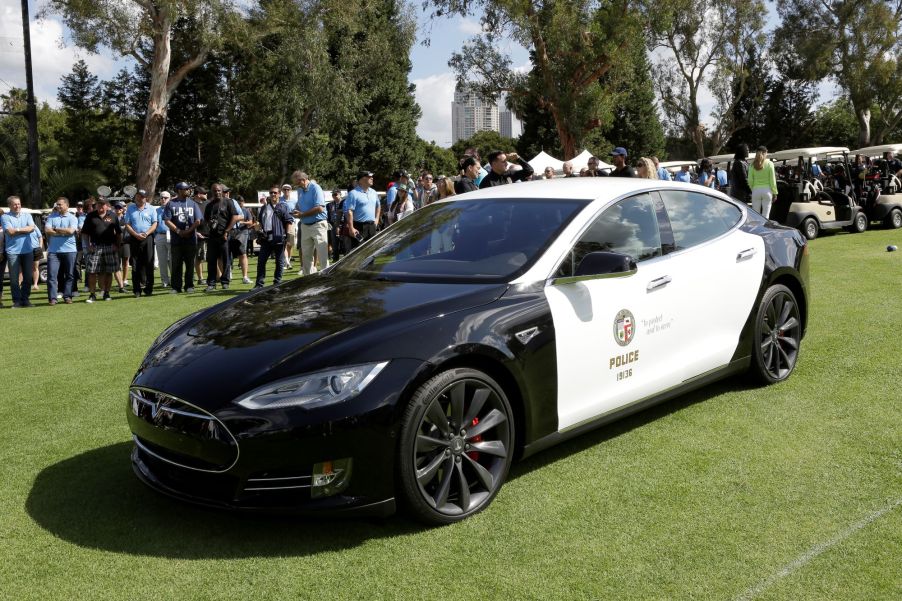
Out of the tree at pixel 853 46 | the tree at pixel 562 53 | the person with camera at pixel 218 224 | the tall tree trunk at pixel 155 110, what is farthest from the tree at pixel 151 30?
the tree at pixel 853 46

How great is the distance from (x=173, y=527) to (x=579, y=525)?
182 cm

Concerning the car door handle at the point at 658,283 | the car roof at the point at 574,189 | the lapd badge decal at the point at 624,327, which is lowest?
the lapd badge decal at the point at 624,327

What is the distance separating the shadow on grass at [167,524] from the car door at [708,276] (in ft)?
3.51

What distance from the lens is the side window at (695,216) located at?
15.8ft

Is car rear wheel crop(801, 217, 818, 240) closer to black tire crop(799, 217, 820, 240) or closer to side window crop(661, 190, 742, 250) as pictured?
black tire crop(799, 217, 820, 240)

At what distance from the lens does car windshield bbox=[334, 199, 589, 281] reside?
13.6ft

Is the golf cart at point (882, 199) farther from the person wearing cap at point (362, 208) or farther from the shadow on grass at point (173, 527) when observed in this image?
the shadow on grass at point (173, 527)

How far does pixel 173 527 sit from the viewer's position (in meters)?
3.56

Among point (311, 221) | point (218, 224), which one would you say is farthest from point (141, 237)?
point (311, 221)

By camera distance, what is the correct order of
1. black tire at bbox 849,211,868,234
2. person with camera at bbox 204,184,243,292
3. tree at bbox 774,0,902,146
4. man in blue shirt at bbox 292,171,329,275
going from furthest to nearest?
1. tree at bbox 774,0,902,146
2. black tire at bbox 849,211,868,234
3. person with camera at bbox 204,184,243,292
4. man in blue shirt at bbox 292,171,329,275

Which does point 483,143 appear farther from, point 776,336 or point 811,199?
point 776,336

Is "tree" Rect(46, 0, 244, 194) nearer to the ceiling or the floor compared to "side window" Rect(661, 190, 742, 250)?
nearer to the ceiling

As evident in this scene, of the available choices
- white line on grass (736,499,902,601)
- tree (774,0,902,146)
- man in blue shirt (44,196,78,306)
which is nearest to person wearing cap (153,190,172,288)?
man in blue shirt (44,196,78,306)

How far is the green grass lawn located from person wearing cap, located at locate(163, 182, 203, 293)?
27.4 feet
